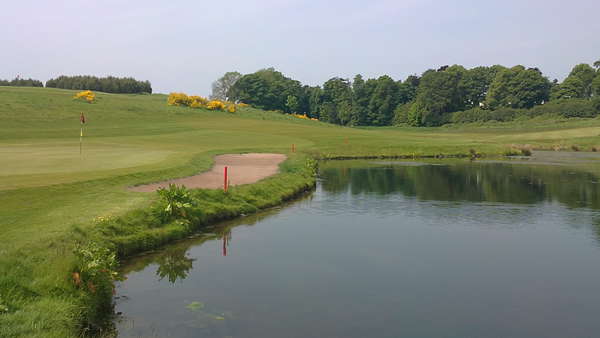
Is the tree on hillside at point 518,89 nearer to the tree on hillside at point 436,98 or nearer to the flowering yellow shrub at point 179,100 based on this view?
the tree on hillside at point 436,98

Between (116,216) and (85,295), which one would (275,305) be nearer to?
(85,295)

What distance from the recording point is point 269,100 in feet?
519

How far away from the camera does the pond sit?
11648mm

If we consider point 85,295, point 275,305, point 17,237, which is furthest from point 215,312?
point 17,237

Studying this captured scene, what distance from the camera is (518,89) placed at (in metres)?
140

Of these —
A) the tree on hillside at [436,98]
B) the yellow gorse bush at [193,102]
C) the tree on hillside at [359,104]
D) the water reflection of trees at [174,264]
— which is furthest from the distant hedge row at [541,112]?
the water reflection of trees at [174,264]

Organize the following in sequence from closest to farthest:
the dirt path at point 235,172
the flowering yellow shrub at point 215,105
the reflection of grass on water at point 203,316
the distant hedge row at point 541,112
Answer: the reflection of grass on water at point 203,316 → the dirt path at point 235,172 → the flowering yellow shrub at point 215,105 → the distant hedge row at point 541,112

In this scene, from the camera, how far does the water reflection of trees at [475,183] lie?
31.2 m

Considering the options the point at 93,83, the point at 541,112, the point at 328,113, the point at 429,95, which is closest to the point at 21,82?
the point at 93,83

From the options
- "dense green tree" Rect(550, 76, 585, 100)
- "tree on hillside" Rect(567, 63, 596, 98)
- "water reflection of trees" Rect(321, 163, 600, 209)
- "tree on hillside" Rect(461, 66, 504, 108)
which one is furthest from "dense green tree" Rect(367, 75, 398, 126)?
"water reflection of trees" Rect(321, 163, 600, 209)

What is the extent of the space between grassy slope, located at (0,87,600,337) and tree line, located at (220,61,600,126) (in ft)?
149

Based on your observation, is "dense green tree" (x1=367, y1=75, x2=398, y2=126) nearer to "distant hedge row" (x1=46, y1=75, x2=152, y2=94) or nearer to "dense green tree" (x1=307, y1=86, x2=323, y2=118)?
"dense green tree" (x1=307, y1=86, x2=323, y2=118)

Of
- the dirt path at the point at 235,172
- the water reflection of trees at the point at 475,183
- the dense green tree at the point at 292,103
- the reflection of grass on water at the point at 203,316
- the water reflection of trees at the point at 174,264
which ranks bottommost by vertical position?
the reflection of grass on water at the point at 203,316

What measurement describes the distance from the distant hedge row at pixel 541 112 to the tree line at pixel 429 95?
236 mm
